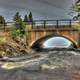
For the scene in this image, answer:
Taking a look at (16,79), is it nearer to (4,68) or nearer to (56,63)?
(4,68)

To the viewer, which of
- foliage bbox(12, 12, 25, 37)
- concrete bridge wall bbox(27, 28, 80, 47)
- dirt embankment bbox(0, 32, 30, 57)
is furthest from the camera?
concrete bridge wall bbox(27, 28, 80, 47)

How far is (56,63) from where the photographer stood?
31125 millimetres

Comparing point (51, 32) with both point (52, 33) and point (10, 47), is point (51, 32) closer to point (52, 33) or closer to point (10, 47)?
point (52, 33)

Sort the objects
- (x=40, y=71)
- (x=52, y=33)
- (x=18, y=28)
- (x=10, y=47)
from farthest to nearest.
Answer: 1. (x=52, y=33)
2. (x=18, y=28)
3. (x=10, y=47)
4. (x=40, y=71)

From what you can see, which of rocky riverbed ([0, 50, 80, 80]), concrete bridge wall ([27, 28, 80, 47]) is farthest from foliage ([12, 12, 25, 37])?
rocky riverbed ([0, 50, 80, 80])

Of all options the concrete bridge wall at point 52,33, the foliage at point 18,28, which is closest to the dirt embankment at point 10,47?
the foliage at point 18,28

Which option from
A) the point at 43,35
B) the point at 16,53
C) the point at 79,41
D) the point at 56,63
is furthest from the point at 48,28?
the point at 56,63

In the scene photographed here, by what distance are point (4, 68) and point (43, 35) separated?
29384 mm

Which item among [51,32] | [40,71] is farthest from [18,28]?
[40,71]

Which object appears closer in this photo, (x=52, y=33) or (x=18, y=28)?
(x=18, y=28)

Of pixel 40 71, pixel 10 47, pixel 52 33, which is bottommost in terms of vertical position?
pixel 40 71

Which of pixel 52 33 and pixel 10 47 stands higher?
pixel 52 33

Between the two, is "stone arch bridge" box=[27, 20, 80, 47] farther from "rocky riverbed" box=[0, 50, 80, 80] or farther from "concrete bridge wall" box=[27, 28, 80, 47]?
"rocky riverbed" box=[0, 50, 80, 80]

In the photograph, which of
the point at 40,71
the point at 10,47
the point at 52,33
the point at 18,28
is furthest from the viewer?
the point at 52,33
